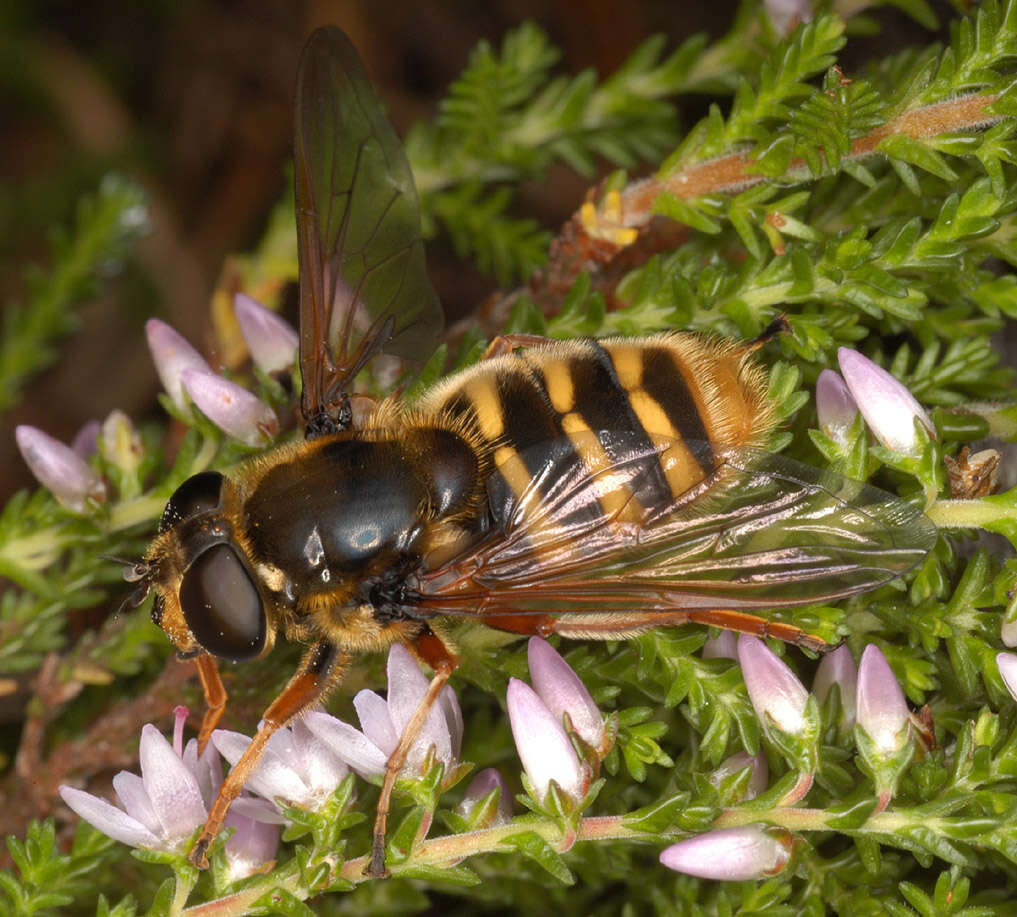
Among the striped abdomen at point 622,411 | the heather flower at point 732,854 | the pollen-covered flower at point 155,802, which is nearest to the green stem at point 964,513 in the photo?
the striped abdomen at point 622,411

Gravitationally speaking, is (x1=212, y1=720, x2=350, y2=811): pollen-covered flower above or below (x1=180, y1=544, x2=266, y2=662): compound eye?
below

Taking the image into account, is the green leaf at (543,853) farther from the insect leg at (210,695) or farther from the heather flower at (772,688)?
the insect leg at (210,695)

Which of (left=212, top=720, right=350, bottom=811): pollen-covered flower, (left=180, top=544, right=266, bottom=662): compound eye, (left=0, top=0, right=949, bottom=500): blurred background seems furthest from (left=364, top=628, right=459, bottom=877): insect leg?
(left=0, top=0, right=949, bottom=500): blurred background

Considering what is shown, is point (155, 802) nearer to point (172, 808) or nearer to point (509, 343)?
point (172, 808)

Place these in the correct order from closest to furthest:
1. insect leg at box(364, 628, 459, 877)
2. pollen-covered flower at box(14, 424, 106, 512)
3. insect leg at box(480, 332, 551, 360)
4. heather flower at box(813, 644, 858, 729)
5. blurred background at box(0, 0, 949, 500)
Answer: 1. insect leg at box(364, 628, 459, 877)
2. heather flower at box(813, 644, 858, 729)
3. insect leg at box(480, 332, 551, 360)
4. pollen-covered flower at box(14, 424, 106, 512)
5. blurred background at box(0, 0, 949, 500)

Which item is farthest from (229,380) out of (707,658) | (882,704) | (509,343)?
(882,704)

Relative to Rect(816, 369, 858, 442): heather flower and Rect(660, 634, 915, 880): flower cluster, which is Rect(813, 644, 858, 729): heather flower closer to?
Rect(660, 634, 915, 880): flower cluster
